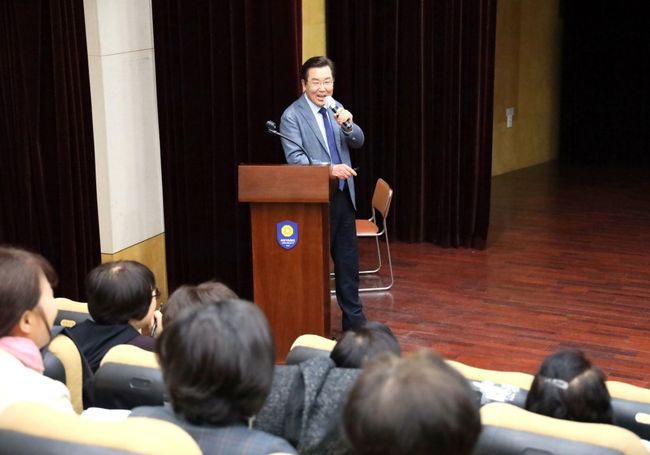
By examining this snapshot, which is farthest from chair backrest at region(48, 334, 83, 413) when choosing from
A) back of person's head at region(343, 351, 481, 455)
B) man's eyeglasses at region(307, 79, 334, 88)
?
man's eyeglasses at region(307, 79, 334, 88)

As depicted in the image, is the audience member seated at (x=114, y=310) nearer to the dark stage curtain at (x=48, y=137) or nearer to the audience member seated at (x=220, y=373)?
the audience member seated at (x=220, y=373)

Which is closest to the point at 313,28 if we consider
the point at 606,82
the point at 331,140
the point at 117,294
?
the point at 331,140

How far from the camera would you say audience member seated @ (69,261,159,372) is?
2881 millimetres

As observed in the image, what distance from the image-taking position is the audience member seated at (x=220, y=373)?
1.58m

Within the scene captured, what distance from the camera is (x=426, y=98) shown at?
22.8ft

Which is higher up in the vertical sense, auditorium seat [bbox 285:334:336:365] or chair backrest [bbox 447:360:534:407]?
auditorium seat [bbox 285:334:336:365]

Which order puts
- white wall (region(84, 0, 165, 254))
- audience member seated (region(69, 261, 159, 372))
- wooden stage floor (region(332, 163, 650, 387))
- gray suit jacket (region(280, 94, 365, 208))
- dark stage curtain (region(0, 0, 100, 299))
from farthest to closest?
1. white wall (region(84, 0, 165, 254))
2. wooden stage floor (region(332, 163, 650, 387))
3. gray suit jacket (region(280, 94, 365, 208))
4. dark stage curtain (region(0, 0, 100, 299))
5. audience member seated (region(69, 261, 159, 372))

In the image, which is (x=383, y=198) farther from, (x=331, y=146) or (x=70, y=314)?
(x=70, y=314)

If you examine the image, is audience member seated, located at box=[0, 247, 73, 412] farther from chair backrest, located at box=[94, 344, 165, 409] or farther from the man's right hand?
the man's right hand

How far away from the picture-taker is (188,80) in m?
5.25

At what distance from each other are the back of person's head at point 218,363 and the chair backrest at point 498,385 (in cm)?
74

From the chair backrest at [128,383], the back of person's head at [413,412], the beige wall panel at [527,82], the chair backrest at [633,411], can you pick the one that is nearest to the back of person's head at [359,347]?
the chair backrest at [128,383]

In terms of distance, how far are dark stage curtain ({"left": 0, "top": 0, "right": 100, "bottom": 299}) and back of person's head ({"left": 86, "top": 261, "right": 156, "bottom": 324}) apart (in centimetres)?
155

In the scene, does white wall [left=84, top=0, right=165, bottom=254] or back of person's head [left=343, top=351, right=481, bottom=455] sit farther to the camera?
white wall [left=84, top=0, right=165, bottom=254]
